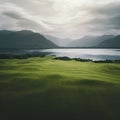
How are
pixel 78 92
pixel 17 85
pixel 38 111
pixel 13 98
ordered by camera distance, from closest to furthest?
pixel 38 111 → pixel 13 98 → pixel 78 92 → pixel 17 85

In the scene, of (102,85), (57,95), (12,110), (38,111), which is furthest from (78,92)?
(12,110)

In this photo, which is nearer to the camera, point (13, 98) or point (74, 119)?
point (74, 119)

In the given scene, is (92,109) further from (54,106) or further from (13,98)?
(13,98)

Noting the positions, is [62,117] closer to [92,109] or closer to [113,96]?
[92,109]

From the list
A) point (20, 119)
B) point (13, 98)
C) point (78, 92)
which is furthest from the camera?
point (78, 92)

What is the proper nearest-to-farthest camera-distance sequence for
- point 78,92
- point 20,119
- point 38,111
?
point 20,119 → point 38,111 → point 78,92

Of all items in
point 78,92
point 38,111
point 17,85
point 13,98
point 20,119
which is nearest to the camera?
point 20,119

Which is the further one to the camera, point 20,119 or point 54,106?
point 54,106

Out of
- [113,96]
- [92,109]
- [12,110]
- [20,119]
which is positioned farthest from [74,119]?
[113,96]
